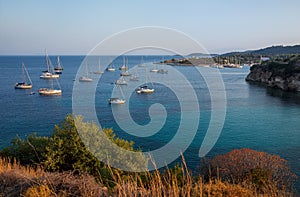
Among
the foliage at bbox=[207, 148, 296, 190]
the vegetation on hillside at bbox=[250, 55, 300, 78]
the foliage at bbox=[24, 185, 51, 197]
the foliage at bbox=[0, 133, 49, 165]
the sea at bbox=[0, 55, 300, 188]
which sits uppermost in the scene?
the vegetation on hillside at bbox=[250, 55, 300, 78]

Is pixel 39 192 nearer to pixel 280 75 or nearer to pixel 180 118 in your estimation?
pixel 180 118

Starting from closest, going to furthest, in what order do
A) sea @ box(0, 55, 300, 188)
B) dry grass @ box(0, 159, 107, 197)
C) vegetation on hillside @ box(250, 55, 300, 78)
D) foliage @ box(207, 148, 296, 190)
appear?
dry grass @ box(0, 159, 107, 197)
foliage @ box(207, 148, 296, 190)
sea @ box(0, 55, 300, 188)
vegetation on hillside @ box(250, 55, 300, 78)

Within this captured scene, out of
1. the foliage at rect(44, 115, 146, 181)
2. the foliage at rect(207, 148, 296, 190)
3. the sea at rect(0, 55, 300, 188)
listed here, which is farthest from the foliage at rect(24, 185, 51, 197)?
the sea at rect(0, 55, 300, 188)

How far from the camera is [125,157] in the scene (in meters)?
9.76

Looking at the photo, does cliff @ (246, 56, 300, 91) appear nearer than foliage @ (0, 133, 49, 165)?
No

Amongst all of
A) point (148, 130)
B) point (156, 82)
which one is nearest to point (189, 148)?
point (148, 130)

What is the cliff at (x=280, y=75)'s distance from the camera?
2029 inches

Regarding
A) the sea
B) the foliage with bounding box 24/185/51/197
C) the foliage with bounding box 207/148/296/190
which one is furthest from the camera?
the sea

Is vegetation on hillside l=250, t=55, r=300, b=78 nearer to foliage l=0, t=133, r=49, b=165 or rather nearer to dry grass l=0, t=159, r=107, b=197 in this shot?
foliage l=0, t=133, r=49, b=165

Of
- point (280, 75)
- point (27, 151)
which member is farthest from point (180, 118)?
point (280, 75)

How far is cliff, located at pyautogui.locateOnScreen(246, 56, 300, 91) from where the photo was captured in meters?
51.5

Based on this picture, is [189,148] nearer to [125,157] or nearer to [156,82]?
[125,157]

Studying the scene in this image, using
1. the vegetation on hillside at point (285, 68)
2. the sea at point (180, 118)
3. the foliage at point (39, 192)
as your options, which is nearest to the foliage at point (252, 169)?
the sea at point (180, 118)

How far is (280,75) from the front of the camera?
5553 centimetres
